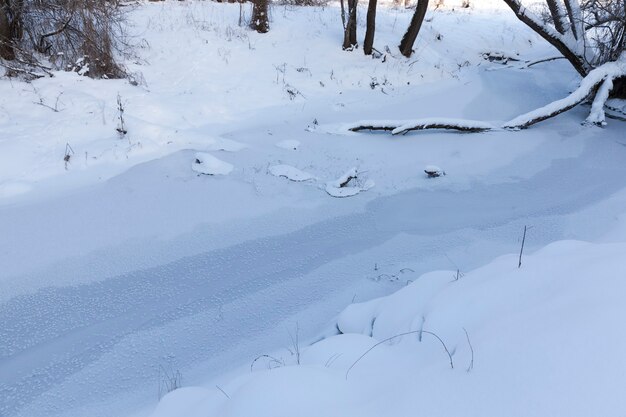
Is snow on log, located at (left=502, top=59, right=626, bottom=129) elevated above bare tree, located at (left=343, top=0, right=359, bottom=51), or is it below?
below

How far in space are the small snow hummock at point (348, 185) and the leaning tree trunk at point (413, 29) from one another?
6256 mm

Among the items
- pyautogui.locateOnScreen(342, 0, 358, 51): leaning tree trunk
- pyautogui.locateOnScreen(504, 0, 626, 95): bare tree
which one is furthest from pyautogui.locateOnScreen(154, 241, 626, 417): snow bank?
pyautogui.locateOnScreen(342, 0, 358, 51): leaning tree trunk

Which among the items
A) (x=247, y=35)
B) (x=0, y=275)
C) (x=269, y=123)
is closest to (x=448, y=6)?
(x=247, y=35)

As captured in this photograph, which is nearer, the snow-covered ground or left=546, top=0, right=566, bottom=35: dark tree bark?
the snow-covered ground

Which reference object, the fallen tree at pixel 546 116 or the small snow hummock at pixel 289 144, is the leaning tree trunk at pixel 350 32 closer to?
the fallen tree at pixel 546 116

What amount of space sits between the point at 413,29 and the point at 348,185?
6467mm

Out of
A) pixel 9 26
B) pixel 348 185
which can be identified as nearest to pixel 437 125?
pixel 348 185

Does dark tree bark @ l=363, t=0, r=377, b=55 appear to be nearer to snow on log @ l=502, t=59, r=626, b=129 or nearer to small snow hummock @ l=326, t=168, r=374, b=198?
snow on log @ l=502, t=59, r=626, b=129

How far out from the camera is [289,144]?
709 cm

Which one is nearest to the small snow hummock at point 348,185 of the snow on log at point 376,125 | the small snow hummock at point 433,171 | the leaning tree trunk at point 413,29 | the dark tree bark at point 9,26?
the small snow hummock at point 433,171

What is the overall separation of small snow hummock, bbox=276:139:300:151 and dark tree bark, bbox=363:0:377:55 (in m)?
4.77

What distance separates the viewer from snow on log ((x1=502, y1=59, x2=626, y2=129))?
803 centimetres

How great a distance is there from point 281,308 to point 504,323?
225 centimetres

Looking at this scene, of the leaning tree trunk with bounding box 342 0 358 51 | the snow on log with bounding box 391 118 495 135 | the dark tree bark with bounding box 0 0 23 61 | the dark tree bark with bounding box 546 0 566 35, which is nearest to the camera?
the dark tree bark with bounding box 0 0 23 61
